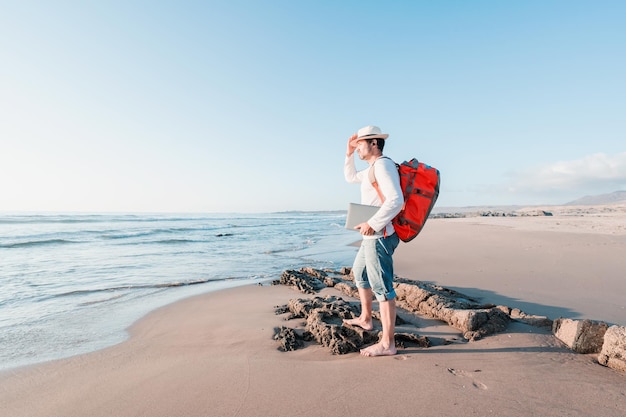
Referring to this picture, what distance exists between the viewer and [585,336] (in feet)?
9.86

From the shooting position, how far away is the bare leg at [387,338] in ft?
9.93

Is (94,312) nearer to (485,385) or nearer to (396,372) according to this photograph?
(396,372)

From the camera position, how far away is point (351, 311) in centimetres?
414

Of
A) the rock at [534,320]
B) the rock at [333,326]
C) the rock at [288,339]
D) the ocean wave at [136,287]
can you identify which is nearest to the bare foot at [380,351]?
the rock at [333,326]

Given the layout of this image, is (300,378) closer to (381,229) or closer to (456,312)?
(381,229)

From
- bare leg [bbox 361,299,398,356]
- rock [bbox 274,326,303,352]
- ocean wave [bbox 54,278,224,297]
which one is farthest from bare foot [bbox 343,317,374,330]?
ocean wave [bbox 54,278,224,297]

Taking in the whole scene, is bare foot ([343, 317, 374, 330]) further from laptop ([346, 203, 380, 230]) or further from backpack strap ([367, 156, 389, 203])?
backpack strap ([367, 156, 389, 203])

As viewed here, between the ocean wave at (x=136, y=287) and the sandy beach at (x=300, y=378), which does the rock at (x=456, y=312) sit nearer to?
the sandy beach at (x=300, y=378)

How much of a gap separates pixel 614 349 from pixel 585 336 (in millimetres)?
324

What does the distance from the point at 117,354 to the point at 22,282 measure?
5983 mm

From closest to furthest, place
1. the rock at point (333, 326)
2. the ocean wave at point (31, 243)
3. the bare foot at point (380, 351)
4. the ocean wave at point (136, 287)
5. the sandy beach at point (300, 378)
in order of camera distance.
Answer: the sandy beach at point (300, 378)
the bare foot at point (380, 351)
the rock at point (333, 326)
the ocean wave at point (136, 287)
the ocean wave at point (31, 243)

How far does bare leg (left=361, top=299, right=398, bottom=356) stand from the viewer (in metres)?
3.03

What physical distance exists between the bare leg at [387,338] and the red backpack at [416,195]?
25.8 inches

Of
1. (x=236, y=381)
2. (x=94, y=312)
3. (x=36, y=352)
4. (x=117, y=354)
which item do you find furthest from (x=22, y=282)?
(x=236, y=381)
